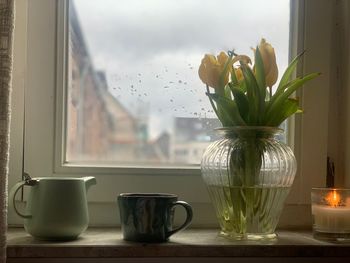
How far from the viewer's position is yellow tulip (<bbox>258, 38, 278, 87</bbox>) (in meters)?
1.01

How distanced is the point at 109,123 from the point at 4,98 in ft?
1.09

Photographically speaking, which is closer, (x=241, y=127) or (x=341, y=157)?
(x=241, y=127)

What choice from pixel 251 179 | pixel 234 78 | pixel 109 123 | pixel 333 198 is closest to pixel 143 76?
pixel 109 123

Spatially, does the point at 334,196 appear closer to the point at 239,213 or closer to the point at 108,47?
the point at 239,213

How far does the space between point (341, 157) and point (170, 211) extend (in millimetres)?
436

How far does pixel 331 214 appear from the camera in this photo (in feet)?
3.28

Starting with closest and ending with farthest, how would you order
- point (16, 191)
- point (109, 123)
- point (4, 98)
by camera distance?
point (4, 98), point (16, 191), point (109, 123)

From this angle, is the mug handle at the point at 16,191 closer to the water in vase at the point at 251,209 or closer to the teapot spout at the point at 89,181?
the teapot spout at the point at 89,181

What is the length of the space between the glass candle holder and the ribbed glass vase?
2.6 inches

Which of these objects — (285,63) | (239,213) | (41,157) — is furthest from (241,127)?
(41,157)

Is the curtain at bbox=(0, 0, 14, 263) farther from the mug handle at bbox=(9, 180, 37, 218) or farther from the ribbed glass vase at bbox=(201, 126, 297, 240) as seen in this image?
the ribbed glass vase at bbox=(201, 126, 297, 240)

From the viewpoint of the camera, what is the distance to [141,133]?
1170mm

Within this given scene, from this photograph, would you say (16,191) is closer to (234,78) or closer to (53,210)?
(53,210)

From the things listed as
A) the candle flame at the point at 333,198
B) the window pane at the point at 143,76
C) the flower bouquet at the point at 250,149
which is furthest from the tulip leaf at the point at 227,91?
the candle flame at the point at 333,198
